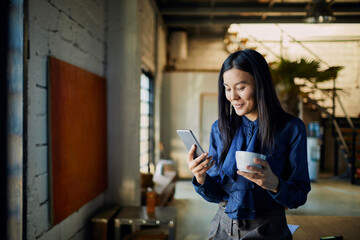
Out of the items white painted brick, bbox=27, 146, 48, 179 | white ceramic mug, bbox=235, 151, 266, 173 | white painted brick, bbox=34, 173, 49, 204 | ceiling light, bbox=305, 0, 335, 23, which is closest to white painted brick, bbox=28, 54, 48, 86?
white painted brick, bbox=27, 146, 48, 179

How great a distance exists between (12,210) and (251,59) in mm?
1383

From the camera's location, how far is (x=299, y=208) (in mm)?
4711

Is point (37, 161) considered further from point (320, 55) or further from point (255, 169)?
point (320, 55)

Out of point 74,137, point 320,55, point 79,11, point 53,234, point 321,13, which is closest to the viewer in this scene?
point 53,234

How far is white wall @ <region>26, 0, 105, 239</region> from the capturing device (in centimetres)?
168

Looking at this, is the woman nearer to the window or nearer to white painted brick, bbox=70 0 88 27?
white painted brick, bbox=70 0 88 27

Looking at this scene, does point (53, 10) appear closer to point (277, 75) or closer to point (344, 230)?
point (344, 230)

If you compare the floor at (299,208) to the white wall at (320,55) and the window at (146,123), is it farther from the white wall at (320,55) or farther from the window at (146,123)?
the white wall at (320,55)

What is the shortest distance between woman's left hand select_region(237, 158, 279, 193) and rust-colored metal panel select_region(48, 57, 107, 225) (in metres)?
1.34

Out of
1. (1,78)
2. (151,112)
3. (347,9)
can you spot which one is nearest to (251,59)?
(1,78)

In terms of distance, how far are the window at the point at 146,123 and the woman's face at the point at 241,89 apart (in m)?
3.94

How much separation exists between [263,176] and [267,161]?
0.48 ft

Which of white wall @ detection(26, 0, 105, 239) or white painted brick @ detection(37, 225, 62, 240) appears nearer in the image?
white wall @ detection(26, 0, 105, 239)

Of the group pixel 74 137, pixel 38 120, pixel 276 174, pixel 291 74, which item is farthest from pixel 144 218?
pixel 291 74
